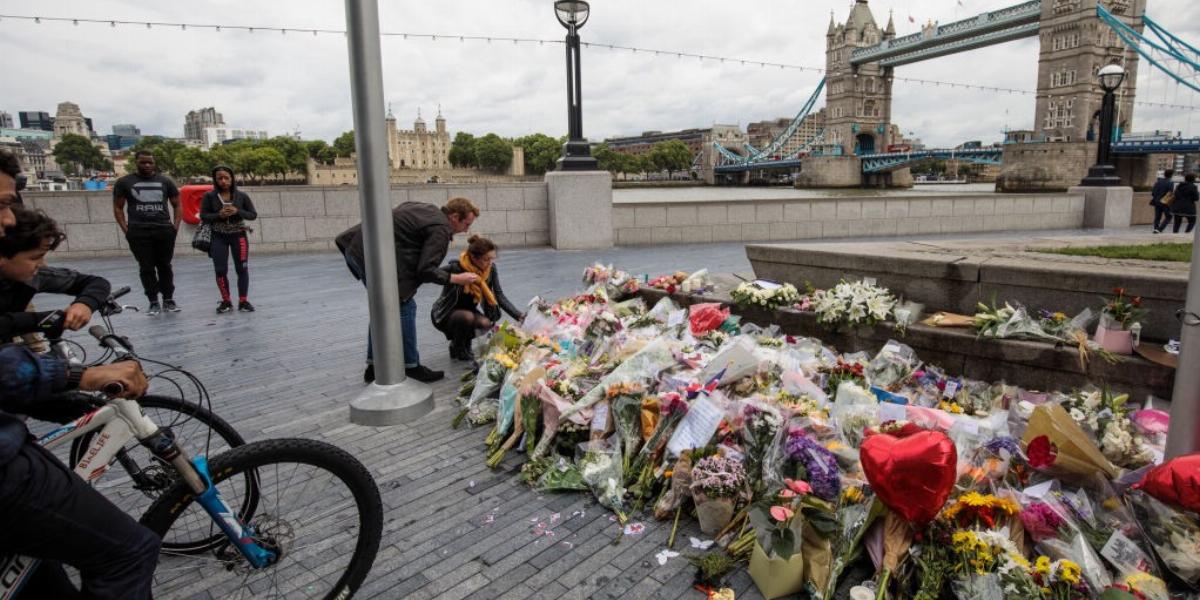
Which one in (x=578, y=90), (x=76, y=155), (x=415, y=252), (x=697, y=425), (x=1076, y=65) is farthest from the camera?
(x=76, y=155)

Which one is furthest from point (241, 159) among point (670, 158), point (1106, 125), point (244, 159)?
point (1106, 125)

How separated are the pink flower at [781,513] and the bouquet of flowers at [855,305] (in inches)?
95.1

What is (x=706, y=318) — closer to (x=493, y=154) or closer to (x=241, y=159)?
(x=241, y=159)

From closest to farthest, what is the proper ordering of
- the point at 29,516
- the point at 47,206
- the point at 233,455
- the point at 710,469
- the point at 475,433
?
the point at 29,516 < the point at 233,455 < the point at 710,469 < the point at 475,433 < the point at 47,206

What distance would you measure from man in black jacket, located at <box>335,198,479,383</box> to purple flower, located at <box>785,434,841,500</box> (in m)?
2.98

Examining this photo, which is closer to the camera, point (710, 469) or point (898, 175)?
point (710, 469)

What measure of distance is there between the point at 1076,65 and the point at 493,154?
7590cm

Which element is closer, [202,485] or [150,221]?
[202,485]

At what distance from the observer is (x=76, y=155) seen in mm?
77438

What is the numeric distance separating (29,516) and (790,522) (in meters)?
2.37

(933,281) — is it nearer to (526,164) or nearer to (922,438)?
(922,438)

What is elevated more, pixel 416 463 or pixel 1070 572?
pixel 1070 572

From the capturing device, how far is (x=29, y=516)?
1.65m

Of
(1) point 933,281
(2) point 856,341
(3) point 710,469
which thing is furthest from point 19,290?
(1) point 933,281
